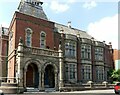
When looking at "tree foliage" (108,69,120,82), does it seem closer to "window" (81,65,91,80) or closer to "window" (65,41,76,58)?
"window" (81,65,91,80)

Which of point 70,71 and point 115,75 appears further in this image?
point 115,75

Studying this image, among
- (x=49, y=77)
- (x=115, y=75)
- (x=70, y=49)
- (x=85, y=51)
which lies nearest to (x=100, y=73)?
(x=115, y=75)

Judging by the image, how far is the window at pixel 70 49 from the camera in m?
39.8

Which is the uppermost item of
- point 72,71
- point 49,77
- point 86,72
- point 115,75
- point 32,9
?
point 32,9

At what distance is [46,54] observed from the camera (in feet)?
104

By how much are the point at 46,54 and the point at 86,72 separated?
13.3 metres

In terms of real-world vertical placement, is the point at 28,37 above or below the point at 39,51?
above

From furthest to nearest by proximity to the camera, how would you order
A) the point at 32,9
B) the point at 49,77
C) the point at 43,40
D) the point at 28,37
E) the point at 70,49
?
1. the point at 70,49
2. the point at 32,9
3. the point at 43,40
4. the point at 28,37
5. the point at 49,77

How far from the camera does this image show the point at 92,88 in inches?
1439

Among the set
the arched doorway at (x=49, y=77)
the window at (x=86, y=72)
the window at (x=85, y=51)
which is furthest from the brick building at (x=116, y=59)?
the arched doorway at (x=49, y=77)

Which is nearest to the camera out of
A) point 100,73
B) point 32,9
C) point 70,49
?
point 32,9

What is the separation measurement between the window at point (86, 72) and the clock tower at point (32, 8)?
11.8 metres

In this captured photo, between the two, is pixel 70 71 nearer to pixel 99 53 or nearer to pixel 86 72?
pixel 86 72

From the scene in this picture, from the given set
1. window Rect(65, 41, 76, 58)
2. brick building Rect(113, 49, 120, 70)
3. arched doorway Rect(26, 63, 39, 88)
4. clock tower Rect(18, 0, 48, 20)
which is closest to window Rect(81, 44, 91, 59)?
window Rect(65, 41, 76, 58)
